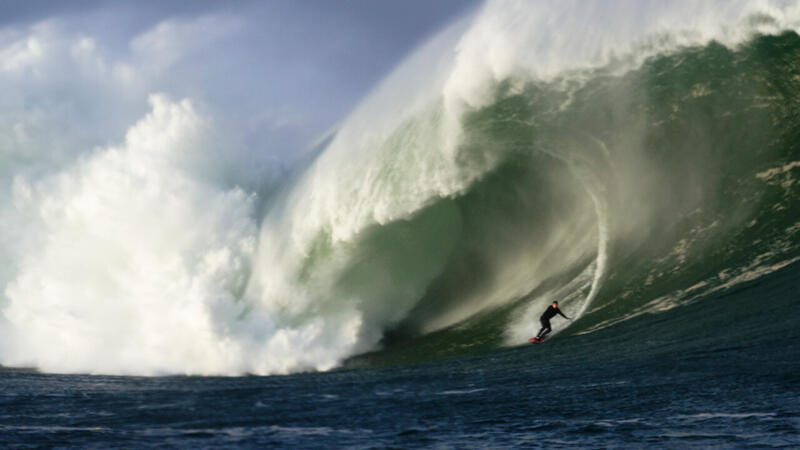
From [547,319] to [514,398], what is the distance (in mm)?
4008

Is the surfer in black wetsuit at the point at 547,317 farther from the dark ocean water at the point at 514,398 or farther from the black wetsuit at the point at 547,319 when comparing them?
the dark ocean water at the point at 514,398

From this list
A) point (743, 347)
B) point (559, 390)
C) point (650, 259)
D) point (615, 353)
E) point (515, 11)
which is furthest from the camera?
point (515, 11)

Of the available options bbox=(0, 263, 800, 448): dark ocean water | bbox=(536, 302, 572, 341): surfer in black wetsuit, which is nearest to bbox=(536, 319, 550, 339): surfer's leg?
bbox=(536, 302, 572, 341): surfer in black wetsuit

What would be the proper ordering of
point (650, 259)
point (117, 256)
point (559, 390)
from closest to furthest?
point (559, 390) < point (650, 259) < point (117, 256)

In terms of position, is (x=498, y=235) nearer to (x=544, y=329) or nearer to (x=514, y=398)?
(x=544, y=329)

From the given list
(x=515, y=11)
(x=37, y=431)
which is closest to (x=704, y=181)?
(x=515, y=11)

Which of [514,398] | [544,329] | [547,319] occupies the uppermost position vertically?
[547,319]

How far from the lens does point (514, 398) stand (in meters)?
6.59

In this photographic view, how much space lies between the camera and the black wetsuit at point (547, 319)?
34.0ft

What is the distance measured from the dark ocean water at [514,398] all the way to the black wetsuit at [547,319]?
31 centimetres

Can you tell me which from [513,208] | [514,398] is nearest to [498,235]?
[513,208]

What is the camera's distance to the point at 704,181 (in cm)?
1177

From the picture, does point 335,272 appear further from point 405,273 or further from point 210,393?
point 210,393

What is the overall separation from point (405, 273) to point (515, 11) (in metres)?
4.78
